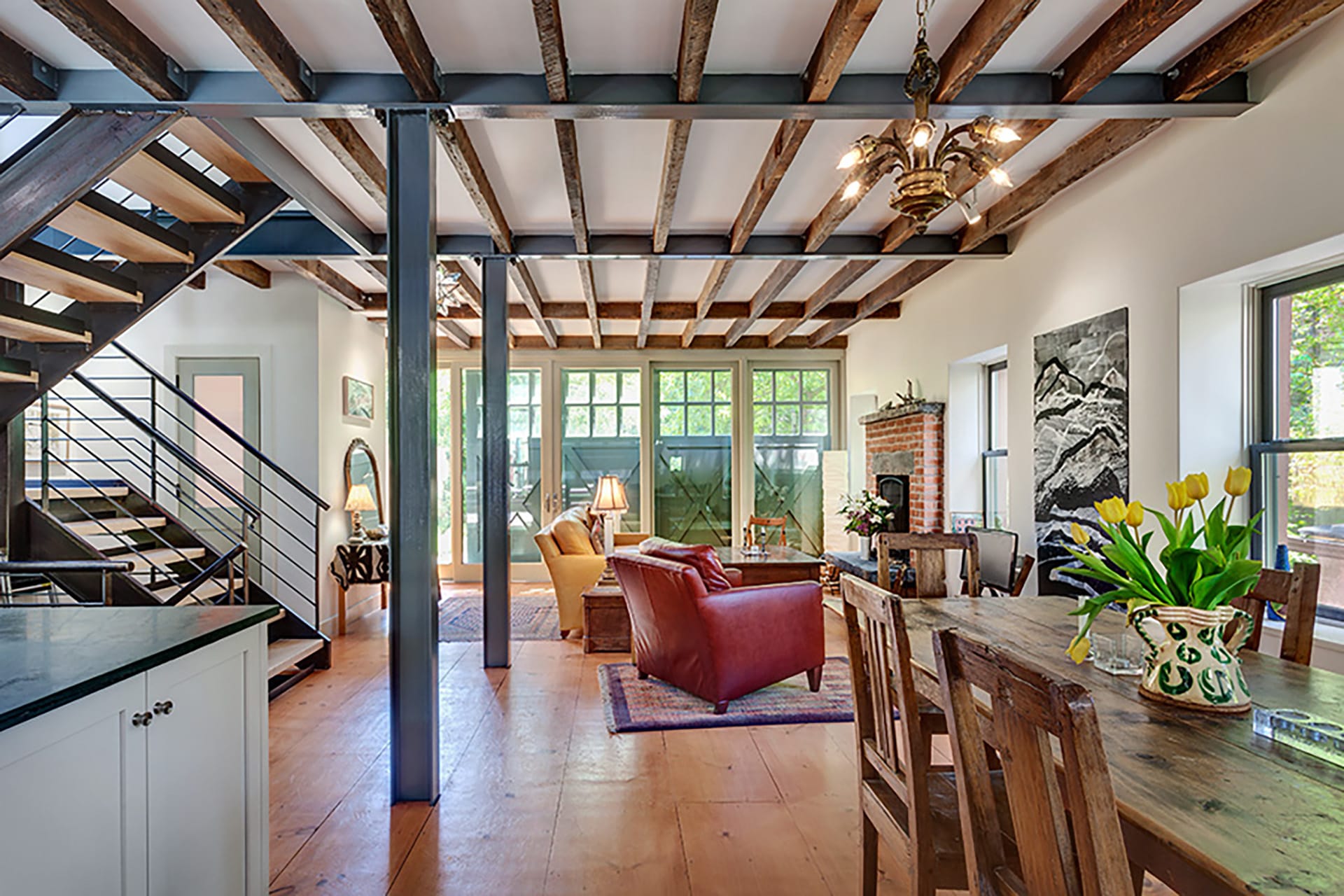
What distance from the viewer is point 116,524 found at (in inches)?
177

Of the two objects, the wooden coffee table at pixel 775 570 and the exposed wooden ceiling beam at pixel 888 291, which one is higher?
the exposed wooden ceiling beam at pixel 888 291

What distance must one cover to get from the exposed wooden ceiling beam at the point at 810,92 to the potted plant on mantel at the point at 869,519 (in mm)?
2842

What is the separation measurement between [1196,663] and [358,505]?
6.06 meters

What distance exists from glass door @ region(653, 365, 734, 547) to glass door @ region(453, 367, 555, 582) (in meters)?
1.29

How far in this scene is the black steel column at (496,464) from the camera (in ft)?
15.6

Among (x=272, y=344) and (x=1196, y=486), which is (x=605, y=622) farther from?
(x=1196, y=486)

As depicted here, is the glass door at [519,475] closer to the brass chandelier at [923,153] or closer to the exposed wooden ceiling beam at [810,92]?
the exposed wooden ceiling beam at [810,92]

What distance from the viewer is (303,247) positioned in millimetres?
4633

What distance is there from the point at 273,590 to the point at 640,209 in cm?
407

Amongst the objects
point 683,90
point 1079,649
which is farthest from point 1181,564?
point 683,90

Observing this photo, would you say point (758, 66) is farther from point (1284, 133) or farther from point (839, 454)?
point (839, 454)

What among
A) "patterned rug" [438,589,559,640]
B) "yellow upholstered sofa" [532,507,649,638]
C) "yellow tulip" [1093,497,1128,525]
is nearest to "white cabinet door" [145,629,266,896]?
"yellow tulip" [1093,497,1128,525]

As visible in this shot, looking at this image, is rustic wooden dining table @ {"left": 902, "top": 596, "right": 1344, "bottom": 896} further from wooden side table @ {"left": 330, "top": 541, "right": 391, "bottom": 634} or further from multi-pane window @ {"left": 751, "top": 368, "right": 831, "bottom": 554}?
multi-pane window @ {"left": 751, "top": 368, "right": 831, "bottom": 554}

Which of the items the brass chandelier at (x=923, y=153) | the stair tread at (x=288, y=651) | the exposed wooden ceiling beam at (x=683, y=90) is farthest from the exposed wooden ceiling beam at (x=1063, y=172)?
the stair tread at (x=288, y=651)
